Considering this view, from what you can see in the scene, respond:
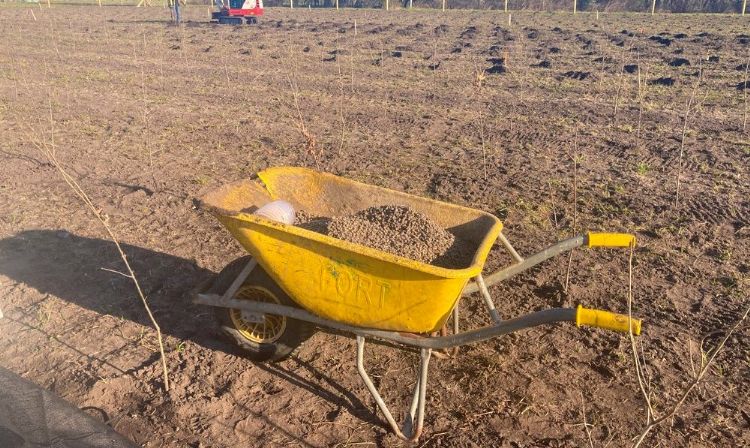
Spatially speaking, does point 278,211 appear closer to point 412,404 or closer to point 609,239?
point 412,404

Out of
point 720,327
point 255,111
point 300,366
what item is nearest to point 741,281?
point 720,327

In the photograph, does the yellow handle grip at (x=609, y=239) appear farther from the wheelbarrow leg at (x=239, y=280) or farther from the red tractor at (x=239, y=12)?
the red tractor at (x=239, y=12)

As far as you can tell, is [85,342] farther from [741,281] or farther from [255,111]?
[255,111]

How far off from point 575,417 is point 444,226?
126cm

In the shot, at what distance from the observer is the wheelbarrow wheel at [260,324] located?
10.4 feet

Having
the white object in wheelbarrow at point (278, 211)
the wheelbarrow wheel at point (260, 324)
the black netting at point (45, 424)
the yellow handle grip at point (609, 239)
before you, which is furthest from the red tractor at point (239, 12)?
the yellow handle grip at point (609, 239)

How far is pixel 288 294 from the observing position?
116 inches

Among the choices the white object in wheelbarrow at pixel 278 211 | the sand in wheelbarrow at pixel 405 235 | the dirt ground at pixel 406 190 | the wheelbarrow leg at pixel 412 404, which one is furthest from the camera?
the white object in wheelbarrow at pixel 278 211

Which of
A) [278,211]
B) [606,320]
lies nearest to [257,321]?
[278,211]

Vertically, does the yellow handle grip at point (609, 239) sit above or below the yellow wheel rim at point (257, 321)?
above

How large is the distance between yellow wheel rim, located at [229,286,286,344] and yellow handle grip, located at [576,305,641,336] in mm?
1673

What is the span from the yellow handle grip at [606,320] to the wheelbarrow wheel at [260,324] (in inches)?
63.0

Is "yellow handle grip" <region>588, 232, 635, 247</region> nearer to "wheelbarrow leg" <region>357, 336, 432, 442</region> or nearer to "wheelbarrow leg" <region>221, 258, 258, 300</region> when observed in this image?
"wheelbarrow leg" <region>357, 336, 432, 442</region>

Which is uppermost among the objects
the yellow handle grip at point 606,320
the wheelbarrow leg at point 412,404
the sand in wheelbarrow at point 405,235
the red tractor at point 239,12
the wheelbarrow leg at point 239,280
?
the red tractor at point 239,12
